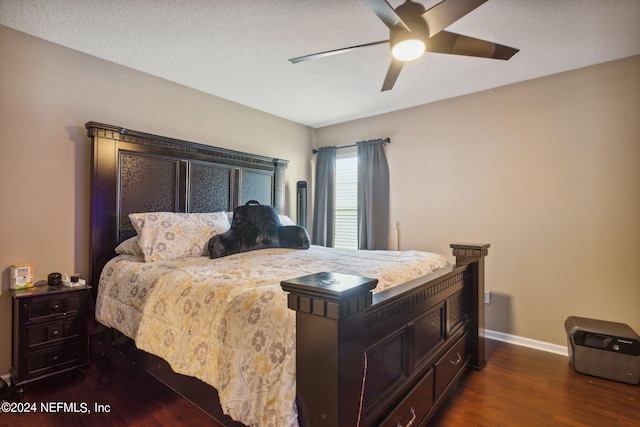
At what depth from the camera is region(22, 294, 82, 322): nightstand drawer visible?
2.03 metres

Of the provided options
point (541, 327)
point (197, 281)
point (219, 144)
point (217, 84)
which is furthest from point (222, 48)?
point (541, 327)

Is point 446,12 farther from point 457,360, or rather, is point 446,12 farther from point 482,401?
point 482,401

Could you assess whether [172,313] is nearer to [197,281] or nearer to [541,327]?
[197,281]

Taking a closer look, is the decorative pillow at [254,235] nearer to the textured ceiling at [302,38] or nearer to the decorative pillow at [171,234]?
the decorative pillow at [171,234]

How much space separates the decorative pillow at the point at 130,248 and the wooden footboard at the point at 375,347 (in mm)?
1844

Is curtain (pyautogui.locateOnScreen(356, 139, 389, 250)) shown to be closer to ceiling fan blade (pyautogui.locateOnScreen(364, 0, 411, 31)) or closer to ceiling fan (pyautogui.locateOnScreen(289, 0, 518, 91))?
ceiling fan (pyautogui.locateOnScreen(289, 0, 518, 91))

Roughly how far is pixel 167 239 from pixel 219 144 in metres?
1.49

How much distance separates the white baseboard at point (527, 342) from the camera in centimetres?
278

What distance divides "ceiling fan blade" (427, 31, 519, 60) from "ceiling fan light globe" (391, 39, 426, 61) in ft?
0.34

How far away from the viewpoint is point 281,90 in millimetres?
3279

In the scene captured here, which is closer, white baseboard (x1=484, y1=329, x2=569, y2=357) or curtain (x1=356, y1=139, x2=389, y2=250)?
white baseboard (x1=484, y1=329, x2=569, y2=357)

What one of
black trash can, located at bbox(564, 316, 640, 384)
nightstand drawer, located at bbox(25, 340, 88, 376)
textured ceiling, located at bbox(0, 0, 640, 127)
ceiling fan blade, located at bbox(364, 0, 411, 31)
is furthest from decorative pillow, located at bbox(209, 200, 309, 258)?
black trash can, located at bbox(564, 316, 640, 384)

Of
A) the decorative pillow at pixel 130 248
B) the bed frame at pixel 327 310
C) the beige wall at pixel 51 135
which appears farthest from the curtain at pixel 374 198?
the decorative pillow at pixel 130 248

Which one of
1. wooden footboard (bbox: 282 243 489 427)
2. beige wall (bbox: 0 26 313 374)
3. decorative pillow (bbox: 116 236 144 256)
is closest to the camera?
wooden footboard (bbox: 282 243 489 427)
